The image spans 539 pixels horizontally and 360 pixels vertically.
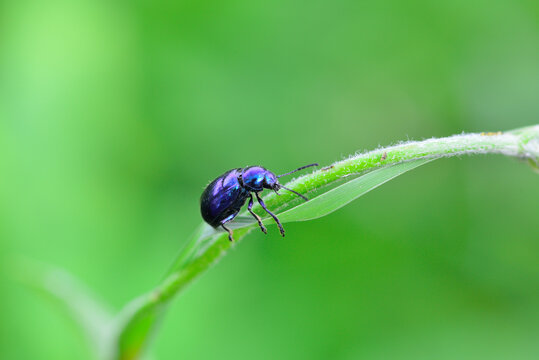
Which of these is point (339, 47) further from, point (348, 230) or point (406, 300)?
point (406, 300)

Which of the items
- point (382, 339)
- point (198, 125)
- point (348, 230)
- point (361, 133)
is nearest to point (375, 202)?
point (348, 230)

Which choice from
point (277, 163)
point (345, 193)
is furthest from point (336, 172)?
point (277, 163)

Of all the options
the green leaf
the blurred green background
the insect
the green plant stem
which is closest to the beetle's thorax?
the insect

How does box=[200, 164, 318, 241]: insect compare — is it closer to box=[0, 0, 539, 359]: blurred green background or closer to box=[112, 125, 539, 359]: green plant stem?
box=[112, 125, 539, 359]: green plant stem

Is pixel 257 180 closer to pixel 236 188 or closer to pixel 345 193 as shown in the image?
pixel 236 188

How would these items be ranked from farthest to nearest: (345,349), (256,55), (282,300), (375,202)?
(256,55), (375,202), (282,300), (345,349)
